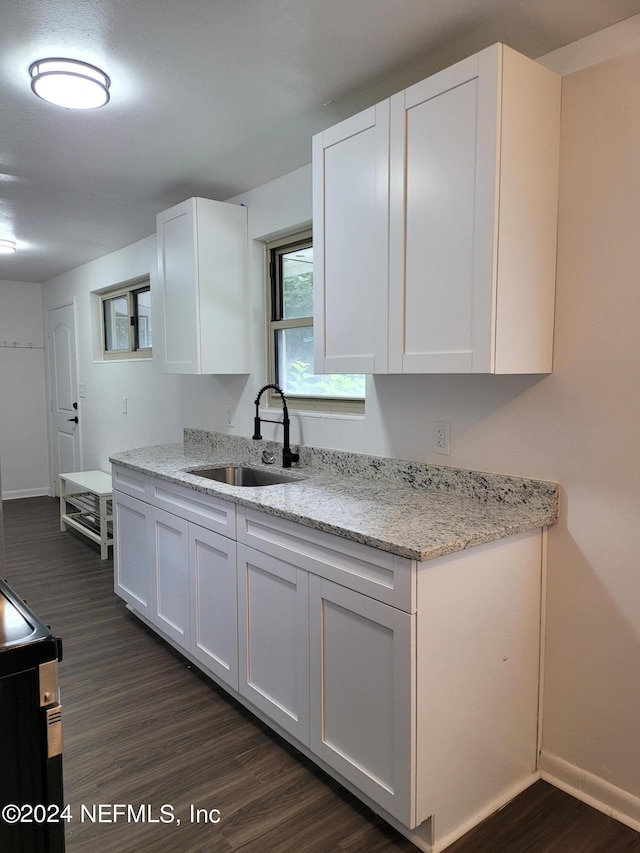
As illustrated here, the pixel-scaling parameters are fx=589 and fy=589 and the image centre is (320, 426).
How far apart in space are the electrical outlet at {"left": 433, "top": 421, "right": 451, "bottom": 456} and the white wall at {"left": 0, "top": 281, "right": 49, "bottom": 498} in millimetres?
5448

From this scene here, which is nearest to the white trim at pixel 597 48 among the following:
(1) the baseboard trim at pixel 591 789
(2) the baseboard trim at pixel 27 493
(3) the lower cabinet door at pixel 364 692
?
(3) the lower cabinet door at pixel 364 692

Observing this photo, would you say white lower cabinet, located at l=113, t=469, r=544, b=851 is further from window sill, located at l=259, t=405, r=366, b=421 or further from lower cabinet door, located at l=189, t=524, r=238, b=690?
window sill, located at l=259, t=405, r=366, b=421

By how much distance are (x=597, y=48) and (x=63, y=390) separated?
5.54 metres

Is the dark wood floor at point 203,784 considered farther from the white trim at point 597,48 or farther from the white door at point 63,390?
the white door at point 63,390

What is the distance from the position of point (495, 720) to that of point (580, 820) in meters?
0.38

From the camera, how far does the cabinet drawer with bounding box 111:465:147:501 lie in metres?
2.97

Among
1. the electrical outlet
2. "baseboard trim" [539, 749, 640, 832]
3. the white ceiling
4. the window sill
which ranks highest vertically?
the white ceiling

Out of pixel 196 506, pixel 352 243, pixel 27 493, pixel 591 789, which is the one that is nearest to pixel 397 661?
pixel 591 789

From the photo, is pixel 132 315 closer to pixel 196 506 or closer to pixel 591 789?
pixel 196 506

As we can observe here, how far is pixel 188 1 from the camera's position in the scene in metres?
1.55

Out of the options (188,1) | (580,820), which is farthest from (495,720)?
(188,1)

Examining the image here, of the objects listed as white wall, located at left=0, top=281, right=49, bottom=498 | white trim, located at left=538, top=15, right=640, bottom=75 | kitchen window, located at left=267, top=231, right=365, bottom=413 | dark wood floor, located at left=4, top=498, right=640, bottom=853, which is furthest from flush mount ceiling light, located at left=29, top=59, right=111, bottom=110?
white wall, located at left=0, top=281, right=49, bottom=498

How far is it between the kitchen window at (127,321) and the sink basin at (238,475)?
1.87m

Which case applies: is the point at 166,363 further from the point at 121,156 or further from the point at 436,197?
the point at 436,197
